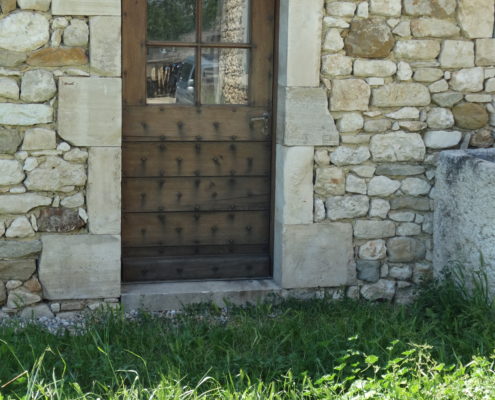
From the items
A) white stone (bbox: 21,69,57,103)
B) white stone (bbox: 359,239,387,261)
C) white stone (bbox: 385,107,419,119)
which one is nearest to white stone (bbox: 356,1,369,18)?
white stone (bbox: 385,107,419,119)

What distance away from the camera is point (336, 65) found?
516 centimetres

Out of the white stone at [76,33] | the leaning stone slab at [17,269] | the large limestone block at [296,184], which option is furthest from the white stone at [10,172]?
the large limestone block at [296,184]

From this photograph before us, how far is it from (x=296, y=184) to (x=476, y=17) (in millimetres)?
1554

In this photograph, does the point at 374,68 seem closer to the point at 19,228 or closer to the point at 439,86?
the point at 439,86

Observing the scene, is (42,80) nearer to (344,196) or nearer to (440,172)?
(344,196)

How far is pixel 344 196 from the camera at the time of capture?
5.27m

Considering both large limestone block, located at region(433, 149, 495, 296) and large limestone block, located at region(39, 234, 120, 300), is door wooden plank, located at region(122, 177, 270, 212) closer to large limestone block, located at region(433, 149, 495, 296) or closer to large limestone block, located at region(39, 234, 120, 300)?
large limestone block, located at region(39, 234, 120, 300)

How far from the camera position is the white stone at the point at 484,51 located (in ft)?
17.5

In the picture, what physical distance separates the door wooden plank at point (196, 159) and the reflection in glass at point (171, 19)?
0.67 metres

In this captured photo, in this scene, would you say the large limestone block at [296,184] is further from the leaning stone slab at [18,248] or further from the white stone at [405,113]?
the leaning stone slab at [18,248]

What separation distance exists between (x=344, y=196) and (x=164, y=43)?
1460 mm

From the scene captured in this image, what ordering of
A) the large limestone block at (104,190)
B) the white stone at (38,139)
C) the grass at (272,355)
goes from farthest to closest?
the large limestone block at (104,190)
the white stone at (38,139)
the grass at (272,355)

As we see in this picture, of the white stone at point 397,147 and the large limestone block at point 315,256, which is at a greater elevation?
the white stone at point 397,147

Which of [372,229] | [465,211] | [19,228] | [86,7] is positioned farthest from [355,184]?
[19,228]
